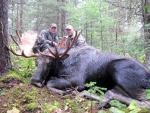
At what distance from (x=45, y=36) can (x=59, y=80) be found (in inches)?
142

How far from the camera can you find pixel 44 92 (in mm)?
7922

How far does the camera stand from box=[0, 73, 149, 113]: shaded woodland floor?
635 centimetres

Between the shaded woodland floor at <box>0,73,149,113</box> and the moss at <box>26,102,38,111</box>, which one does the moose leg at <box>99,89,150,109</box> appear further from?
the moss at <box>26,102,38,111</box>

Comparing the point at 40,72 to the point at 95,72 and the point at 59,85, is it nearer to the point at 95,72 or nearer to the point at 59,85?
the point at 59,85

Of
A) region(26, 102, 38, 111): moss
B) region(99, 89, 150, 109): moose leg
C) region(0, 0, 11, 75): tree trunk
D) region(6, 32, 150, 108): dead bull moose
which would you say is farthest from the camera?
region(0, 0, 11, 75): tree trunk

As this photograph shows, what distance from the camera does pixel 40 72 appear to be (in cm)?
868

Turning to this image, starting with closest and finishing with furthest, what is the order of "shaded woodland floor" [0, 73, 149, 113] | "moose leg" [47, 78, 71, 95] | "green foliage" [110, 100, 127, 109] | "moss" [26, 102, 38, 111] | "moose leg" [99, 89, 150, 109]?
"shaded woodland floor" [0, 73, 149, 113] < "moss" [26, 102, 38, 111] < "green foliage" [110, 100, 127, 109] < "moose leg" [99, 89, 150, 109] < "moose leg" [47, 78, 71, 95]

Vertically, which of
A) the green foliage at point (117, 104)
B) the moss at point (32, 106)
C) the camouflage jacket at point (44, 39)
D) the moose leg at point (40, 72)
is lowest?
the green foliage at point (117, 104)

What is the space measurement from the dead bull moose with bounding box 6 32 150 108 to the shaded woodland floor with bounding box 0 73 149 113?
1.25ft

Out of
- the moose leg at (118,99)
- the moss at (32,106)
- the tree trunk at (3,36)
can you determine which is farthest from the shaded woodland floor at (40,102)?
the tree trunk at (3,36)

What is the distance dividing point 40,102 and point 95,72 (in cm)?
186

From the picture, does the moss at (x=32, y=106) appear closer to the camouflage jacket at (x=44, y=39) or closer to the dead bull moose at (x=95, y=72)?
the dead bull moose at (x=95, y=72)

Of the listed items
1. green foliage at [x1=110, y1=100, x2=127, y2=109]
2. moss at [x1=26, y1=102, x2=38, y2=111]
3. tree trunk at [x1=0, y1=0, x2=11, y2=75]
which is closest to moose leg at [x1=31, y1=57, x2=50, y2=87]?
tree trunk at [x1=0, y1=0, x2=11, y2=75]

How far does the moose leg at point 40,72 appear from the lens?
27.9ft
